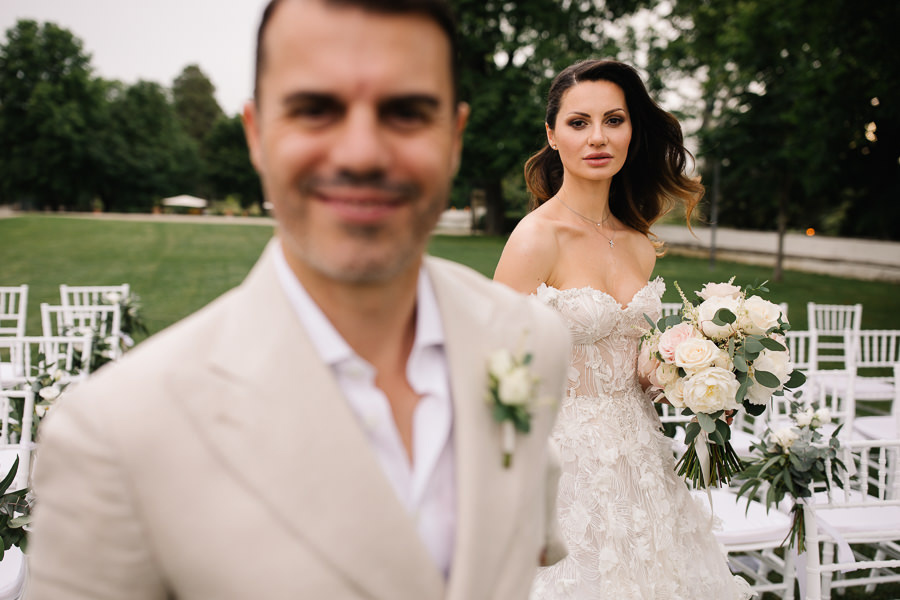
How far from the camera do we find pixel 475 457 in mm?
1121

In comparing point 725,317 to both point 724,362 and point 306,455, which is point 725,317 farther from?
point 306,455

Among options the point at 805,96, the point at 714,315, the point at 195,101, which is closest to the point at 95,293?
the point at 714,315

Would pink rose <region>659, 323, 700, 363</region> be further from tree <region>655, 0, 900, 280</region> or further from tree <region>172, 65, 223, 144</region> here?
tree <region>172, 65, 223, 144</region>

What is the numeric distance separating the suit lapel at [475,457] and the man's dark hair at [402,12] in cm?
41

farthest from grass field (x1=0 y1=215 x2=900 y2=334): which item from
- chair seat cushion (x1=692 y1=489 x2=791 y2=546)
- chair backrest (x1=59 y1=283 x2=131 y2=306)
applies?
chair seat cushion (x1=692 y1=489 x2=791 y2=546)

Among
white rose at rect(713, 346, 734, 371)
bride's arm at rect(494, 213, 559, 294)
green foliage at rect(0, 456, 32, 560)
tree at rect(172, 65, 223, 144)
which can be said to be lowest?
green foliage at rect(0, 456, 32, 560)

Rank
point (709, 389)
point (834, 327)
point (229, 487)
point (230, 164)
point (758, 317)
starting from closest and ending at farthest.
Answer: point (229, 487)
point (709, 389)
point (758, 317)
point (834, 327)
point (230, 164)

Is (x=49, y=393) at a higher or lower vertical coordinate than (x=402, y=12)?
lower

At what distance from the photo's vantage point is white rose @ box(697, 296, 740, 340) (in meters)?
2.57

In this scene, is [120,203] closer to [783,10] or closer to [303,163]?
[783,10]

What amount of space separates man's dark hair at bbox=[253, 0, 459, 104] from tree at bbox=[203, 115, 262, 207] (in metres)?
61.3

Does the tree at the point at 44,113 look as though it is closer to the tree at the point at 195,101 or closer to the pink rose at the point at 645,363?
the tree at the point at 195,101

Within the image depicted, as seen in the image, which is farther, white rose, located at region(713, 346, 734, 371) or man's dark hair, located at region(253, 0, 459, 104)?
white rose, located at region(713, 346, 734, 371)

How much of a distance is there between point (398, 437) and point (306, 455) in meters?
0.20
